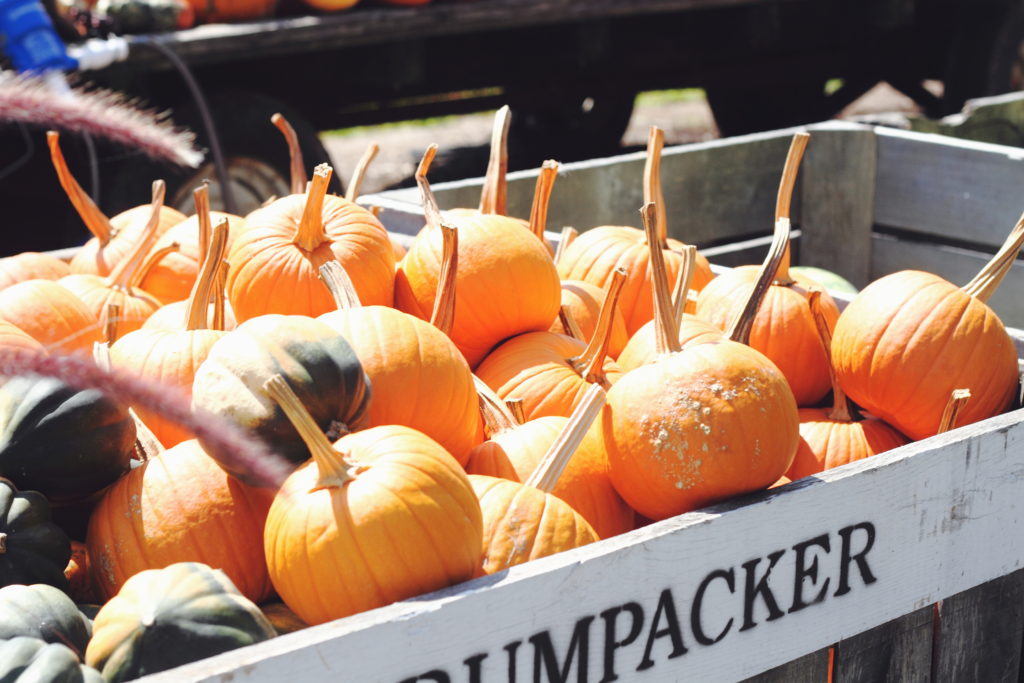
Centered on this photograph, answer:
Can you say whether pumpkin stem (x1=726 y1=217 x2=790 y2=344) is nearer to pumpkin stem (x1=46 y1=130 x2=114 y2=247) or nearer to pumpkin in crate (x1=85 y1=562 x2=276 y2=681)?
pumpkin in crate (x1=85 y1=562 x2=276 y2=681)

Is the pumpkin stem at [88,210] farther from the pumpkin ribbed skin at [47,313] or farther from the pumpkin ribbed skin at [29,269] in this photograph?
the pumpkin ribbed skin at [47,313]

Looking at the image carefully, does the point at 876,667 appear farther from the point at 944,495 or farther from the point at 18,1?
the point at 18,1

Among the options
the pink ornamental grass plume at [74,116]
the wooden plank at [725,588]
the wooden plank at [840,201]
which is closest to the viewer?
the pink ornamental grass plume at [74,116]

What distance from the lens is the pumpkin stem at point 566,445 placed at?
61.4 inches

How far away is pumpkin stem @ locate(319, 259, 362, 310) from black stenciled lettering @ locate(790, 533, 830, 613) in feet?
2.47

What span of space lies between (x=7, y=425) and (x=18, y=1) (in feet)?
1.92

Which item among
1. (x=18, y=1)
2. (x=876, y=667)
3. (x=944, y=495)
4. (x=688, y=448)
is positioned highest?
(x=18, y=1)

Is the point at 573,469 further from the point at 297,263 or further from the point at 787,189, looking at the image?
the point at 787,189

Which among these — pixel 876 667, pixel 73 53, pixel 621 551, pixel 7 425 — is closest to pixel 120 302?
pixel 7 425

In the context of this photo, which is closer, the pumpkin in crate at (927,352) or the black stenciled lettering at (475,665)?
the black stenciled lettering at (475,665)

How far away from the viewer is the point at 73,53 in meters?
4.18

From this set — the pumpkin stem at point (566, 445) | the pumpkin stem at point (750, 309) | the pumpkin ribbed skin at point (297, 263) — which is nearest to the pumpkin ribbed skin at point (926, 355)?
the pumpkin stem at point (750, 309)

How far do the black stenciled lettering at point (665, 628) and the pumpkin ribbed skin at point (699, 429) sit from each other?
0.64 feet

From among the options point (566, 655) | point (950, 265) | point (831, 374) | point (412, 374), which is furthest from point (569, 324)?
point (950, 265)
